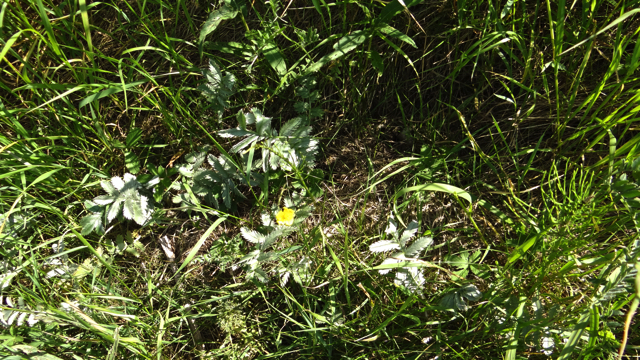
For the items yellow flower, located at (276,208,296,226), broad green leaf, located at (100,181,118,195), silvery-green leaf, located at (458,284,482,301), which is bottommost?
silvery-green leaf, located at (458,284,482,301)

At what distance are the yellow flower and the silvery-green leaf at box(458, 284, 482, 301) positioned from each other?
0.77m

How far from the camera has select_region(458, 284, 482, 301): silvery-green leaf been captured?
177cm

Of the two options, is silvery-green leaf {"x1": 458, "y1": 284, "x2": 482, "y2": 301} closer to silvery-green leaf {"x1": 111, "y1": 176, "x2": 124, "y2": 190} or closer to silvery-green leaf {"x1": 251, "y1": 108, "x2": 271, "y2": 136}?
silvery-green leaf {"x1": 251, "y1": 108, "x2": 271, "y2": 136}

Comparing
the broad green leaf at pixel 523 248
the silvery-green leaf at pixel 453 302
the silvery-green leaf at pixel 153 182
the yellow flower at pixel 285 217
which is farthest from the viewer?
the silvery-green leaf at pixel 153 182

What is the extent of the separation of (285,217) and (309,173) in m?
0.24

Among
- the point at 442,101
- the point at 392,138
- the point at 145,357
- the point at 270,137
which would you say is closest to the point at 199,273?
the point at 145,357

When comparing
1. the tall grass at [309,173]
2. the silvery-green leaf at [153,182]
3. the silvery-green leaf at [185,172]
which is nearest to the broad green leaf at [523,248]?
the tall grass at [309,173]

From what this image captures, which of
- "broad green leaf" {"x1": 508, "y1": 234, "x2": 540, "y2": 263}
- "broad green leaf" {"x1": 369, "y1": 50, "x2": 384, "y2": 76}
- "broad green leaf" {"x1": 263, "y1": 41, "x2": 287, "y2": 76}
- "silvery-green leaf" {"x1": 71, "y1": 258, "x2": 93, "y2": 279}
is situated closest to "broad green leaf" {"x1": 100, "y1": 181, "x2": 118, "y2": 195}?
"silvery-green leaf" {"x1": 71, "y1": 258, "x2": 93, "y2": 279}

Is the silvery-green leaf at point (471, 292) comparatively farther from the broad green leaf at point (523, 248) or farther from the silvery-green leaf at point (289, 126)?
the silvery-green leaf at point (289, 126)

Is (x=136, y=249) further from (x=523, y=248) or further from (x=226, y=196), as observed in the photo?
(x=523, y=248)

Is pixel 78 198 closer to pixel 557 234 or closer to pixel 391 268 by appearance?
pixel 391 268

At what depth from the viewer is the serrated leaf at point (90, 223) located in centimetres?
194

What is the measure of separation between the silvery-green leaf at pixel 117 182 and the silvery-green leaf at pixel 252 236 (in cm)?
59

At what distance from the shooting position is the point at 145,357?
1.92m
